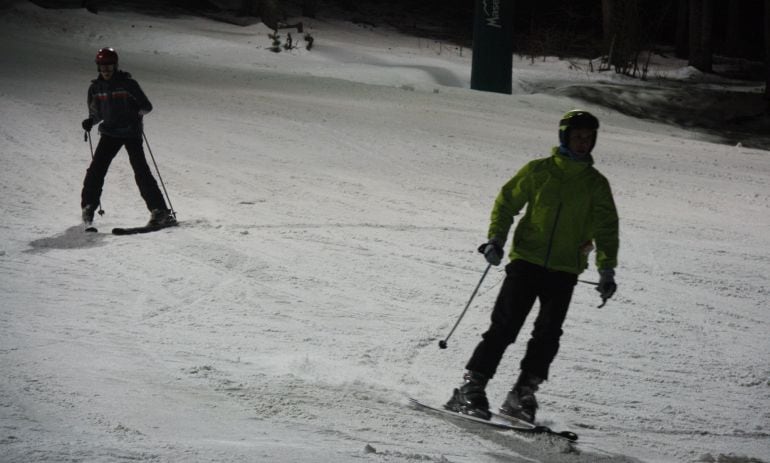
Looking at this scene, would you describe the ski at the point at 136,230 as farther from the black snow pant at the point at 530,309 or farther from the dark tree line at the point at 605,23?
the dark tree line at the point at 605,23

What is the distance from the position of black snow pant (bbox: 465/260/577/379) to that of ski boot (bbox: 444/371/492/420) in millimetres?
64

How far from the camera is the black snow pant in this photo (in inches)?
186

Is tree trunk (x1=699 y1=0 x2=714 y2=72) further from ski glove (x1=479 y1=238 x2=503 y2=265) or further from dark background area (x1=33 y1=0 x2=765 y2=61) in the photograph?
ski glove (x1=479 y1=238 x2=503 y2=265)

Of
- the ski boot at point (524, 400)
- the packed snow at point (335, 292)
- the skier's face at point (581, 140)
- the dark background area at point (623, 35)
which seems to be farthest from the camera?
the dark background area at point (623, 35)

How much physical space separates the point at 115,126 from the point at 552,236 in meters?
5.48

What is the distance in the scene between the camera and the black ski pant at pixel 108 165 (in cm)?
895

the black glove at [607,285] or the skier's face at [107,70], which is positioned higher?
the skier's face at [107,70]

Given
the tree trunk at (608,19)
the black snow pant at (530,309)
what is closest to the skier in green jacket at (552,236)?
the black snow pant at (530,309)

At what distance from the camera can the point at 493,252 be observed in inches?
184

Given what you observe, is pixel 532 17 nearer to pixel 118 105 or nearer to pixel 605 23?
pixel 605 23

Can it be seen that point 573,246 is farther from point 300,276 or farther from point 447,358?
point 300,276

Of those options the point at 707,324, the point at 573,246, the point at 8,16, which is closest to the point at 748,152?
the point at 707,324

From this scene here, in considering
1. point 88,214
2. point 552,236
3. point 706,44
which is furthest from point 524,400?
point 706,44

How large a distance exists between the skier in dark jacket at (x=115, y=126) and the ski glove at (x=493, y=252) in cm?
507
